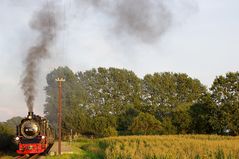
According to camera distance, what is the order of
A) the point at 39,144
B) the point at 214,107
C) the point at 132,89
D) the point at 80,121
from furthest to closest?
the point at 132,89 < the point at 80,121 < the point at 214,107 < the point at 39,144

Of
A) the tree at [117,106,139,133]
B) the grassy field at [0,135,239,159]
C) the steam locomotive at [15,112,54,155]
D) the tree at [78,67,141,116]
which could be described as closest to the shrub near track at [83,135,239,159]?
the grassy field at [0,135,239,159]

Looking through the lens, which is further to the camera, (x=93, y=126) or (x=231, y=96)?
(x=93, y=126)

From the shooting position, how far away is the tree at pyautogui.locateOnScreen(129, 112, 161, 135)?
2701 inches

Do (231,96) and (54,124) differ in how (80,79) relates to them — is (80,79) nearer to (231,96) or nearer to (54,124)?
(54,124)

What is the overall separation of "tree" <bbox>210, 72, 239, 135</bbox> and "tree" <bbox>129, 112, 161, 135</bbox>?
1066cm

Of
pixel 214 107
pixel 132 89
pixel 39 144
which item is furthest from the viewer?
pixel 132 89

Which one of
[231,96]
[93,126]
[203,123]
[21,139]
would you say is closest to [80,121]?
[93,126]

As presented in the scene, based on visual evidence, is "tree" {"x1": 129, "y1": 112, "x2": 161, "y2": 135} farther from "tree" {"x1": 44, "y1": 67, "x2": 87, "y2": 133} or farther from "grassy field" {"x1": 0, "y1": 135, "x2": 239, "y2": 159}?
"grassy field" {"x1": 0, "y1": 135, "x2": 239, "y2": 159}

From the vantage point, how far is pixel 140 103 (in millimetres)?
90375

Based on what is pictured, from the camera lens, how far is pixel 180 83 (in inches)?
3772

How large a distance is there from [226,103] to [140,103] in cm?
2580

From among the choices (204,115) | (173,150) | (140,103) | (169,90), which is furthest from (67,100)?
(173,150)

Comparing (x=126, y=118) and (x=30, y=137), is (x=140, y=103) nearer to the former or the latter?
(x=126, y=118)

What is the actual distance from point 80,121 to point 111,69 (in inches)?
834
